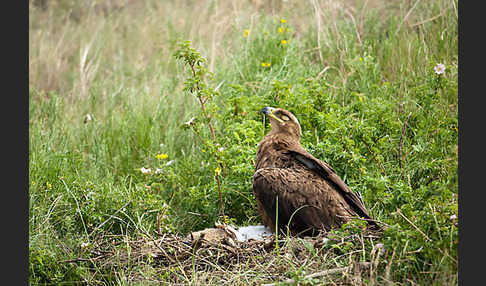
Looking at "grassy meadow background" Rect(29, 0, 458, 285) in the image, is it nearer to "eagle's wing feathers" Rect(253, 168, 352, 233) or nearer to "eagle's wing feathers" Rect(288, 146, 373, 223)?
"eagle's wing feathers" Rect(288, 146, 373, 223)

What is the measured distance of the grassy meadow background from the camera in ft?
12.8

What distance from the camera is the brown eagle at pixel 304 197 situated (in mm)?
4098

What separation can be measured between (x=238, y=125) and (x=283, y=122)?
1.80 ft

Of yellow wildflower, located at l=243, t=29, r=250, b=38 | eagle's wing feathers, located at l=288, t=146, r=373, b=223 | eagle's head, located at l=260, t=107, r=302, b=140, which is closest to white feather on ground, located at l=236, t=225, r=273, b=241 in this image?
eagle's wing feathers, located at l=288, t=146, r=373, b=223

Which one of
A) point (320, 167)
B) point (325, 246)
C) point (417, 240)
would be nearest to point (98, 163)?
point (320, 167)

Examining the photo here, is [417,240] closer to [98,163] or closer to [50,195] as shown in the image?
[50,195]

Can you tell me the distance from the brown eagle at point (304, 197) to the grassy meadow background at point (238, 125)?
247mm

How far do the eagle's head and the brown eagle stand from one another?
39 centimetres

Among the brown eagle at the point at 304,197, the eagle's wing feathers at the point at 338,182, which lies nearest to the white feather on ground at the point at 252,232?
the brown eagle at the point at 304,197

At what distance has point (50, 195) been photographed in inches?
188

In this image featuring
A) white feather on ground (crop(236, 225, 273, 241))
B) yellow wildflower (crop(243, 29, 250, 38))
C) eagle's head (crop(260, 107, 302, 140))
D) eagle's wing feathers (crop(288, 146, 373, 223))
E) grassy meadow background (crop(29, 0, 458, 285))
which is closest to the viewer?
grassy meadow background (crop(29, 0, 458, 285))

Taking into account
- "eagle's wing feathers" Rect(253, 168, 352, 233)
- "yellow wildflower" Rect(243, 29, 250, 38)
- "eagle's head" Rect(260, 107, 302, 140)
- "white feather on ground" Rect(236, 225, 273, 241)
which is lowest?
"white feather on ground" Rect(236, 225, 273, 241)

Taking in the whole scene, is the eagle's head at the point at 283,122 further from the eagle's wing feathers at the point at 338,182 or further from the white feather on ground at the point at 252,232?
the white feather on ground at the point at 252,232

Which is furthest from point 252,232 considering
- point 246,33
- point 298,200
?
point 246,33
